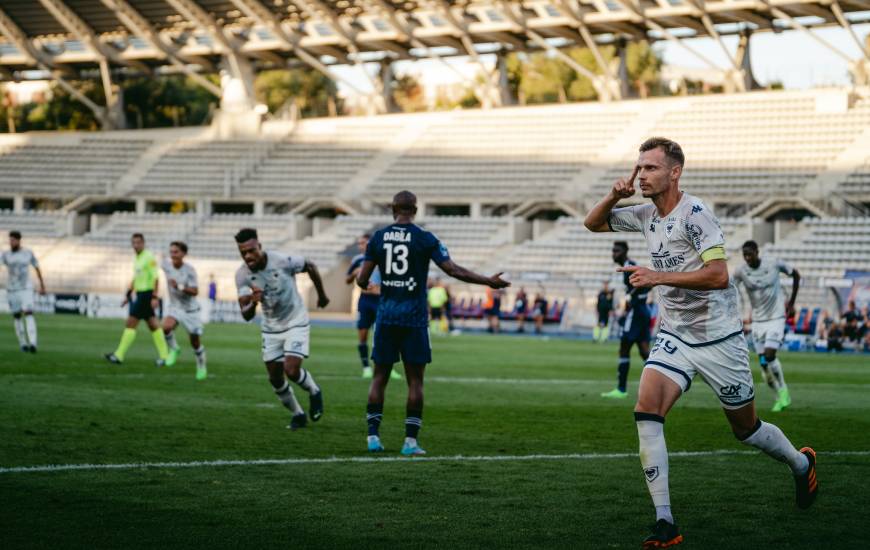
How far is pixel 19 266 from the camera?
22.4m

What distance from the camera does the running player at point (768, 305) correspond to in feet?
51.3

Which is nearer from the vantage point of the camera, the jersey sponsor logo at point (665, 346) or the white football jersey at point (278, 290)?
the jersey sponsor logo at point (665, 346)

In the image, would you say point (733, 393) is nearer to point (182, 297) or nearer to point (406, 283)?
point (406, 283)

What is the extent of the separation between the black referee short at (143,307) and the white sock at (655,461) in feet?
48.7

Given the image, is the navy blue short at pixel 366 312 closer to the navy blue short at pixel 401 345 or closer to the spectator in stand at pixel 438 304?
the navy blue short at pixel 401 345

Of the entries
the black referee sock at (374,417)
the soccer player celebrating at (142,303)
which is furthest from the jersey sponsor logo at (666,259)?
the soccer player celebrating at (142,303)

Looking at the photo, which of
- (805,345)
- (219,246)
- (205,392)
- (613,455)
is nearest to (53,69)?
(219,246)

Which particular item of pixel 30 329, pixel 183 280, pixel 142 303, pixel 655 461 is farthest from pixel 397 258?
pixel 30 329

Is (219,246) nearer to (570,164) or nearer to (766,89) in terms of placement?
(570,164)

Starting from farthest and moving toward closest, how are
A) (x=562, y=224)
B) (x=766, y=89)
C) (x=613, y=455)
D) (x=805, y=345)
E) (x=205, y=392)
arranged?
(x=766, y=89)
(x=562, y=224)
(x=805, y=345)
(x=205, y=392)
(x=613, y=455)

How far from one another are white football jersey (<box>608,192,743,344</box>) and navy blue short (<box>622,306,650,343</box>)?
9.71 metres

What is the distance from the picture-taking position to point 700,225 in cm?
732

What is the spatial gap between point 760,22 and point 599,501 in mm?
45407

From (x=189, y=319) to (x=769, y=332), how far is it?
8748mm
